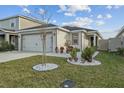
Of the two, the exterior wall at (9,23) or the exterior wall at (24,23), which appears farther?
the exterior wall at (24,23)

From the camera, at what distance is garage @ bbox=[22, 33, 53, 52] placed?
1460 centimetres

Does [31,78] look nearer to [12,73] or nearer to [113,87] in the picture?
[12,73]

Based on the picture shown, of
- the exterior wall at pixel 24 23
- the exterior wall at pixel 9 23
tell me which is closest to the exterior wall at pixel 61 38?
the exterior wall at pixel 24 23

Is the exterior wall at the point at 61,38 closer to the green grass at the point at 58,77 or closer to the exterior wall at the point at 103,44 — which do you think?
the exterior wall at the point at 103,44

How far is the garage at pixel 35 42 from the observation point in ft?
47.9

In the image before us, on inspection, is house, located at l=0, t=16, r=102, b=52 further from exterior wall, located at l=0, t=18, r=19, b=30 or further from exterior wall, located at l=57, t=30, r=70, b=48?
exterior wall, located at l=0, t=18, r=19, b=30

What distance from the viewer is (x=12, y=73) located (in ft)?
23.4

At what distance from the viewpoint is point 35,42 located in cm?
1595

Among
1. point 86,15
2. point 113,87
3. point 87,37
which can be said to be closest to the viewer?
point 113,87
